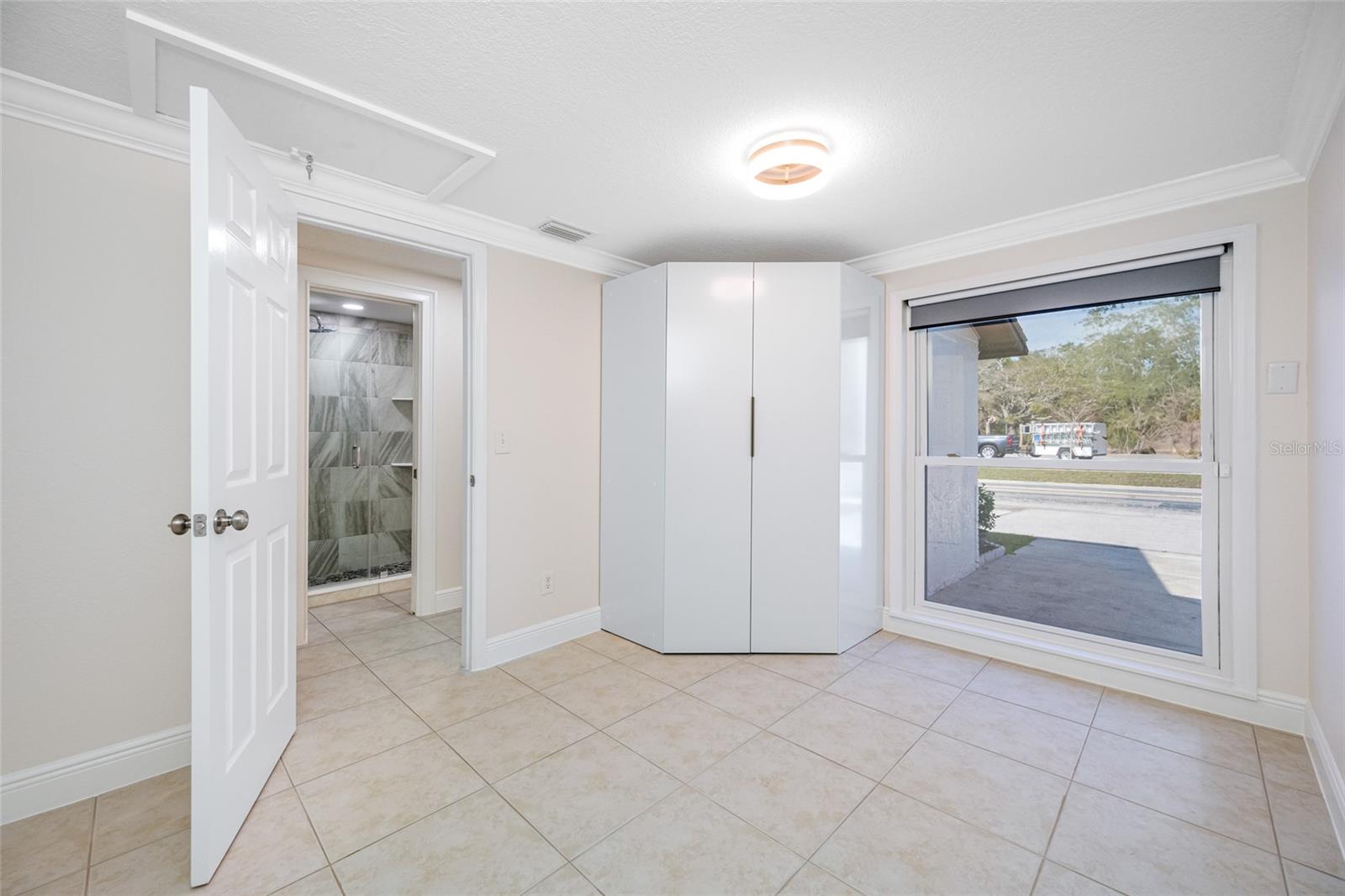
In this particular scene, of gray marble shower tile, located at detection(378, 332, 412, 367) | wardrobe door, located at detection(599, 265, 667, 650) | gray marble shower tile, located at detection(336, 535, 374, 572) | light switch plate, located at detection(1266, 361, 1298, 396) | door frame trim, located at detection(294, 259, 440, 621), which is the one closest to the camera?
light switch plate, located at detection(1266, 361, 1298, 396)

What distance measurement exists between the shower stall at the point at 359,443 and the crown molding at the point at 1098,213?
3695 millimetres

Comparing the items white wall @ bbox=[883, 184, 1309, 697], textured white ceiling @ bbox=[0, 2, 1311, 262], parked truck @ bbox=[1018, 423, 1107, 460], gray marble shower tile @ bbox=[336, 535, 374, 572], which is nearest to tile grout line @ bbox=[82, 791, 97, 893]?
textured white ceiling @ bbox=[0, 2, 1311, 262]

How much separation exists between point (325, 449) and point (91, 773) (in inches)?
119

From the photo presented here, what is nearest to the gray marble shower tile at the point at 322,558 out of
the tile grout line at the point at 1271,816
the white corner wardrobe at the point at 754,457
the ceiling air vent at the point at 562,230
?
the white corner wardrobe at the point at 754,457

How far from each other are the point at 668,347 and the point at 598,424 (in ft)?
2.33

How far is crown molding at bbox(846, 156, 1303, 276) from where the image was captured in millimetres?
2186

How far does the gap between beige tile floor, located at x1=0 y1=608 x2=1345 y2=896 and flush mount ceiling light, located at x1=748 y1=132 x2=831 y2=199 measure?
2187 millimetres

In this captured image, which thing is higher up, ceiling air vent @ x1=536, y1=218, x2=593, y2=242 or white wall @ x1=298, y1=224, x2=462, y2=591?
ceiling air vent @ x1=536, y1=218, x2=593, y2=242

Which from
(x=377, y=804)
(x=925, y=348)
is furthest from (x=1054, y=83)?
(x=377, y=804)

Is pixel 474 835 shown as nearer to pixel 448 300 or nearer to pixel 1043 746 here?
pixel 1043 746

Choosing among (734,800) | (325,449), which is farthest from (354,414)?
(734,800)

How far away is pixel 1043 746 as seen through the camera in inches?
82.3

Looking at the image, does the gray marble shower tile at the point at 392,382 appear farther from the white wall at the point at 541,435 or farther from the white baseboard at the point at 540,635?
the white baseboard at the point at 540,635

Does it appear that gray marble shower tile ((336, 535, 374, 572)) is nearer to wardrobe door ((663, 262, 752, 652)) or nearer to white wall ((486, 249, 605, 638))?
white wall ((486, 249, 605, 638))
